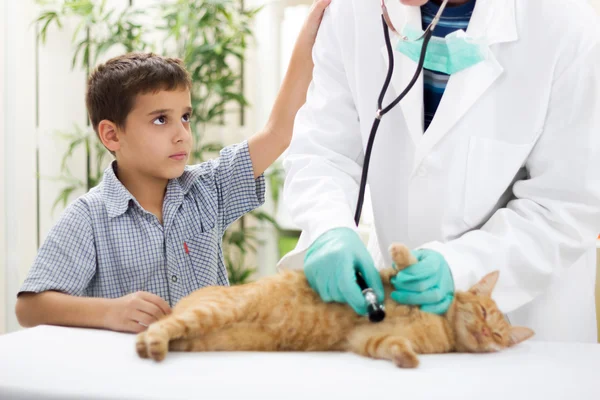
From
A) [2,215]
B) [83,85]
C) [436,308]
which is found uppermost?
[83,85]

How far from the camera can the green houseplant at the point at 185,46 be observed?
113 inches

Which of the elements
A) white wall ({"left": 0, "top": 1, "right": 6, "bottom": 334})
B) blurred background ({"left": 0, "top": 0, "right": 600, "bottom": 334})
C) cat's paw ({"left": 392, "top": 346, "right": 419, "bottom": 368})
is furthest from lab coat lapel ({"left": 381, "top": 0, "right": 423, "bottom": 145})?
white wall ({"left": 0, "top": 1, "right": 6, "bottom": 334})

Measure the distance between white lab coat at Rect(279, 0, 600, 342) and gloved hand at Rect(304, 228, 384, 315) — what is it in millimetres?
75

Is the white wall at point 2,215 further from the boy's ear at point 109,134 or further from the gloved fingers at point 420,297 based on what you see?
the gloved fingers at point 420,297

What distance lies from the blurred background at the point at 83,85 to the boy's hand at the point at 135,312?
1.65m

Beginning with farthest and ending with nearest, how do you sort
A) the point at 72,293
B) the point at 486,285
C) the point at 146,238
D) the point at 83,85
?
1. the point at 83,85
2. the point at 146,238
3. the point at 72,293
4. the point at 486,285

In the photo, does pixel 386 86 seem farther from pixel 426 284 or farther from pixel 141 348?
pixel 141 348

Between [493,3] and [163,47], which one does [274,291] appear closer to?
[493,3]

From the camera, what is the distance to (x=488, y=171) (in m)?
1.12

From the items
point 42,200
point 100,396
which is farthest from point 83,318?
point 42,200

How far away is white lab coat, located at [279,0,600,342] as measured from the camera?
41.1 inches

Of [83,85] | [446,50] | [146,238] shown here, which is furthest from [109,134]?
[83,85]

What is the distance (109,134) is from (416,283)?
944mm

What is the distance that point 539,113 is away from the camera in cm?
109
